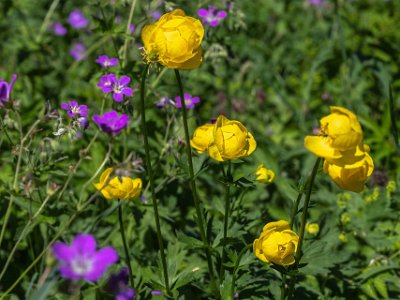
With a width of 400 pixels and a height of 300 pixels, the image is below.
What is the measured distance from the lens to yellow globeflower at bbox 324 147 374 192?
1.54 m

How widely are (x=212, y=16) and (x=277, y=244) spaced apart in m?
1.47

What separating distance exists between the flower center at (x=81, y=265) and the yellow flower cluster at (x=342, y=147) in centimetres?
56

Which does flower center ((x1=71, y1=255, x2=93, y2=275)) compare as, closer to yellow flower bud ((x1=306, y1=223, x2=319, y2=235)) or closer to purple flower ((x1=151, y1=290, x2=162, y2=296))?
purple flower ((x1=151, y1=290, x2=162, y2=296))

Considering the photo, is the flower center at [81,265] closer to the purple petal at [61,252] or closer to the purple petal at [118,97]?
the purple petal at [61,252]

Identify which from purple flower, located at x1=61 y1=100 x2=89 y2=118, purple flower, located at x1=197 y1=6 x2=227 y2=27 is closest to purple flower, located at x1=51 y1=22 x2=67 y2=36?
purple flower, located at x1=197 y1=6 x2=227 y2=27

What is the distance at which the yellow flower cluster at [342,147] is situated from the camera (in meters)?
1.42

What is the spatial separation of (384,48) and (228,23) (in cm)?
135

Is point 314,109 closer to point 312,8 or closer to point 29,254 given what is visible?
point 312,8

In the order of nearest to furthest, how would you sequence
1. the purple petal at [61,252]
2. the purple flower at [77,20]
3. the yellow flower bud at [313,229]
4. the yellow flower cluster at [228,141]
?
the purple petal at [61,252], the yellow flower cluster at [228,141], the yellow flower bud at [313,229], the purple flower at [77,20]

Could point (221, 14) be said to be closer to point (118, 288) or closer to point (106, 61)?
point (106, 61)

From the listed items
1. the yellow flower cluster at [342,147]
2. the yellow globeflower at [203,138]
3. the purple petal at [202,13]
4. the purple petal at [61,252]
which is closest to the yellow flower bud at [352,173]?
the yellow flower cluster at [342,147]

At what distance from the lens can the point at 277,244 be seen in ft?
5.34

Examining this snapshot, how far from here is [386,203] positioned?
8.44 feet

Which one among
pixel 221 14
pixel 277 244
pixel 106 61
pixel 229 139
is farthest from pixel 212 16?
pixel 277 244
